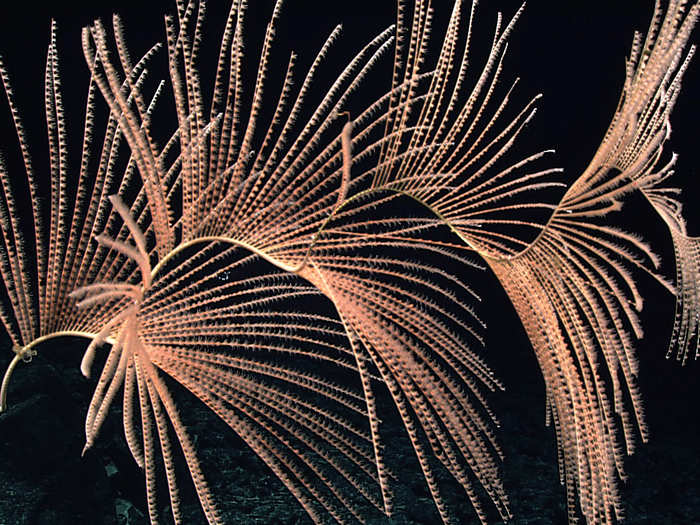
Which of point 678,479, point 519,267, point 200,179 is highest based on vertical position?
point 200,179

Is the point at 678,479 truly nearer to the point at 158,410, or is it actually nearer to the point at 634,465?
the point at 634,465

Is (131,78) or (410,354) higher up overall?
(131,78)

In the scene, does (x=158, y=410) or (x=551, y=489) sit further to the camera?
(x=551, y=489)

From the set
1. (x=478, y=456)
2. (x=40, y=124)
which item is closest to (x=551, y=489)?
(x=478, y=456)

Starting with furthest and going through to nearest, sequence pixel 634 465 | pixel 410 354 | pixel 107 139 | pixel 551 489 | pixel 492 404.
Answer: pixel 492 404, pixel 634 465, pixel 551 489, pixel 107 139, pixel 410 354

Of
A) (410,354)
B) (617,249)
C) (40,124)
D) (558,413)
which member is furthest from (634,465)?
(40,124)

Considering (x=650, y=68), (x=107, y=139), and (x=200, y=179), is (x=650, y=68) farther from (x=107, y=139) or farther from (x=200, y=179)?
(x=107, y=139)

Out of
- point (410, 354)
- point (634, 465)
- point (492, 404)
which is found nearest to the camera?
point (410, 354)

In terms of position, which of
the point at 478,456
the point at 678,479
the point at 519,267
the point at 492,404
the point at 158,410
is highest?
the point at 519,267

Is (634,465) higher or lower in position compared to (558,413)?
lower
